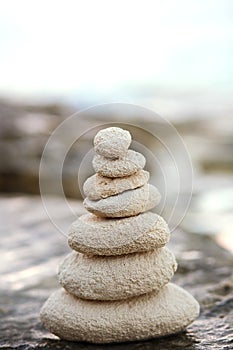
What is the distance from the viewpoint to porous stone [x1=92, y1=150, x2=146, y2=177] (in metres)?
2.05

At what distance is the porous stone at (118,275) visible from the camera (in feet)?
6.79

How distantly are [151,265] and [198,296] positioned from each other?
626mm

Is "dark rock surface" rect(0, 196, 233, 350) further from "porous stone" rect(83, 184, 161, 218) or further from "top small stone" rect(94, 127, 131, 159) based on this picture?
"top small stone" rect(94, 127, 131, 159)

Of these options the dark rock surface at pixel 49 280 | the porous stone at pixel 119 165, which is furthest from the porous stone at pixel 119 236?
the dark rock surface at pixel 49 280

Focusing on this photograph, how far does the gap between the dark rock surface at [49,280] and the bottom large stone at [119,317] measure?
0.11ft

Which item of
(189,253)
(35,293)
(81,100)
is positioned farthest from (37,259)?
(81,100)

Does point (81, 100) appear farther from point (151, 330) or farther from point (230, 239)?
point (151, 330)

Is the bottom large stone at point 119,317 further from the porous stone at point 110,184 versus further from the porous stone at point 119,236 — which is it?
the porous stone at point 110,184

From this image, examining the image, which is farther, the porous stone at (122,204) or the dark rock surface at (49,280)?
the dark rock surface at (49,280)

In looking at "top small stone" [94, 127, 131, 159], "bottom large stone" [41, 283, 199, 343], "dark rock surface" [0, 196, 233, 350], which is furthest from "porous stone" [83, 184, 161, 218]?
"dark rock surface" [0, 196, 233, 350]

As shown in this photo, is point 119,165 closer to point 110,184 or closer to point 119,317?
point 110,184

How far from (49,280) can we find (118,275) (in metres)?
1.02

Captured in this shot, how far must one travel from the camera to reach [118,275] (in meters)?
2.07

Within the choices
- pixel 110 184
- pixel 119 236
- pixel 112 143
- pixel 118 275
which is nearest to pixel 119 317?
pixel 118 275
